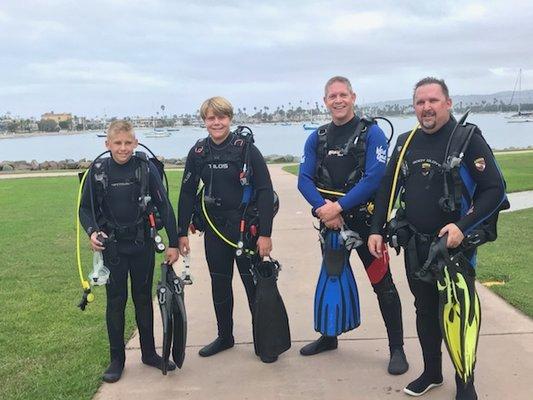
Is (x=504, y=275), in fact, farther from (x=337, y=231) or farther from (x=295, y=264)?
(x=337, y=231)

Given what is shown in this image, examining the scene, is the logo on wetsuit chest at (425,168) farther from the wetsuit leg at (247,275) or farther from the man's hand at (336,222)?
the wetsuit leg at (247,275)

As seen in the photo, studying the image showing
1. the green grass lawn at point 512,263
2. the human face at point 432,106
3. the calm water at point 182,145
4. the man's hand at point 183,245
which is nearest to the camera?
the human face at point 432,106

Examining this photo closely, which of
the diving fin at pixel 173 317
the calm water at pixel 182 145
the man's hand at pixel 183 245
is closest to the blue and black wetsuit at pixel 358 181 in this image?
the man's hand at pixel 183 245

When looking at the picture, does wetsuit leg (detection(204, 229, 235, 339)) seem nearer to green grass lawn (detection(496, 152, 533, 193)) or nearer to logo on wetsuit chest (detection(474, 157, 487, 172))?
logo on wetsuit chest (detection(474, 157, 487, 172))

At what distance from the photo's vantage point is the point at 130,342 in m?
4.56

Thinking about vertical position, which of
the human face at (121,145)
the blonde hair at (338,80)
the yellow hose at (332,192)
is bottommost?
the yellow hose at (332,192)

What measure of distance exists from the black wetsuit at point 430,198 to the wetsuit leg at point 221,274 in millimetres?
1195

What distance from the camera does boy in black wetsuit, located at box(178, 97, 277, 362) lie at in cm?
408

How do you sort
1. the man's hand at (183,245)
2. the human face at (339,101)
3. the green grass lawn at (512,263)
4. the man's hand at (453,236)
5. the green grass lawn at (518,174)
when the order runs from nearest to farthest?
the man's hand at (453,236) → the human face at (339,101) → the man's hand at (183,245) → the green grass lawn at (512,263) → the green grass lawn at (518,174)

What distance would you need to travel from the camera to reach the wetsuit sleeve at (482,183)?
3168mm

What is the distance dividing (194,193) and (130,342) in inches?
54.4

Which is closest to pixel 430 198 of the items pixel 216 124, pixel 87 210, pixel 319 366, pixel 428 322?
pixel 428 322

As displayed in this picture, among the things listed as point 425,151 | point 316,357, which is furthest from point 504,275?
point 425,151

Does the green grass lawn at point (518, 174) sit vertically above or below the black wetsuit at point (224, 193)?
below
